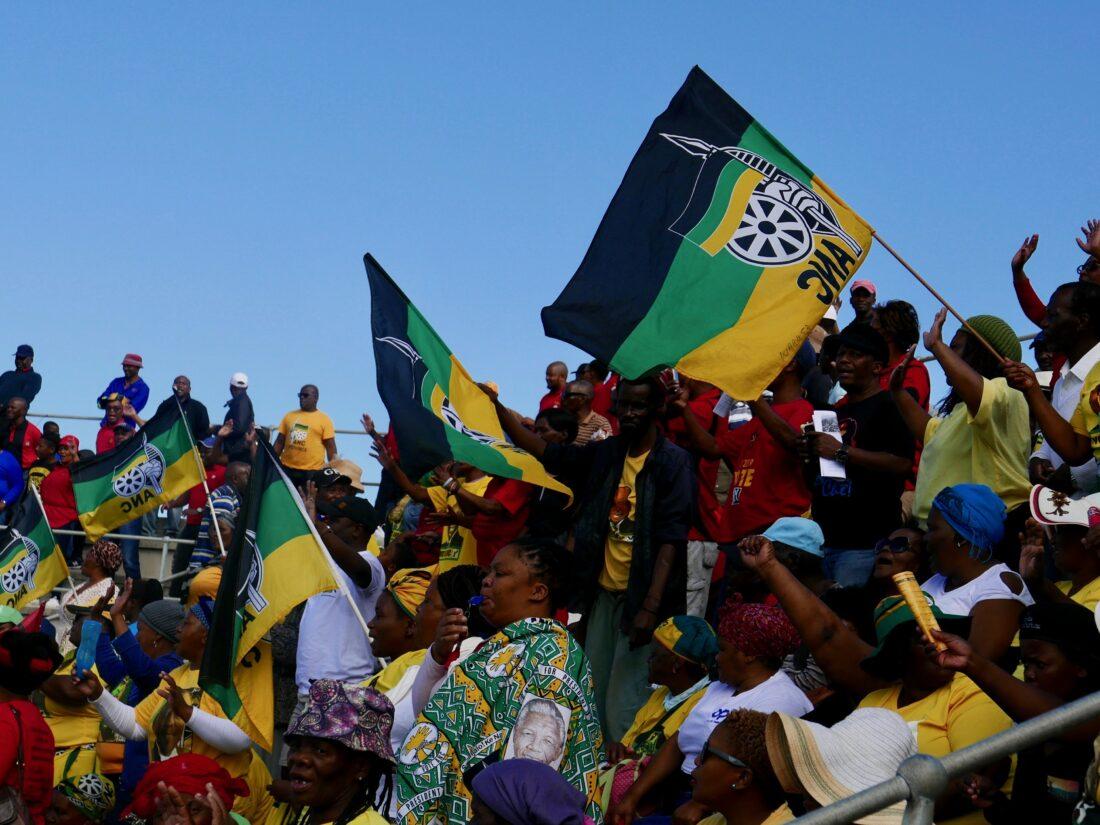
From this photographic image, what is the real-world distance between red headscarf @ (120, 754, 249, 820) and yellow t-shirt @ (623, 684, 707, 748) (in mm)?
1909

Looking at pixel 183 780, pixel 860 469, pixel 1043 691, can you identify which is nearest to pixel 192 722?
pixel 183 780

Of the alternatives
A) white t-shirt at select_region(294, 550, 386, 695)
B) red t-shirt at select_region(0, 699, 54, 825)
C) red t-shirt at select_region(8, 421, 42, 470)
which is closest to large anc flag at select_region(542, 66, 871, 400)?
white t-shirt at select_region(294, 550, 386, 695)

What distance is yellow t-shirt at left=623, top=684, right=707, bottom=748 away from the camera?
6965 millimetres

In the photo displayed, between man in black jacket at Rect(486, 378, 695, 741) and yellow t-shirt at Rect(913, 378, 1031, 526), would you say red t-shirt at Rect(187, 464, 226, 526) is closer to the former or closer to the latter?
man in black jacket at Rect(486, 378, 695, 741)

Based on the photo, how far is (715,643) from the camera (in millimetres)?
7219

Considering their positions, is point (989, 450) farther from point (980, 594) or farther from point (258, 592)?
point (258, 592)

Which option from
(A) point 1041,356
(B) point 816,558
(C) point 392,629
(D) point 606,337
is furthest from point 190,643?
(A) point 1041,356

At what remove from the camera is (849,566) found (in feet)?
26.1

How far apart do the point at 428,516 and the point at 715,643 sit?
295 centimetres

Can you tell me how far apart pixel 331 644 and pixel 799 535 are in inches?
98.6

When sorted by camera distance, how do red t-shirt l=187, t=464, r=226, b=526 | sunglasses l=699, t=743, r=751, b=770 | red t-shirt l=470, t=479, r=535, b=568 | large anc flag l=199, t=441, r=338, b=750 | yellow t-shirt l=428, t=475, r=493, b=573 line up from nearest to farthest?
sunglasses l=699, t=743, r=751, b=770, large anc flag l=199, t=441, r=338, b=750, red t-shirt l=470, t=479, r=535, b=568, yellow t-shirt l=428, t=475, r=493, b=573, red t-shirt l=187, t=464, r=226, b=526

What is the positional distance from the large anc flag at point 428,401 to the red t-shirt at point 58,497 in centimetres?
806

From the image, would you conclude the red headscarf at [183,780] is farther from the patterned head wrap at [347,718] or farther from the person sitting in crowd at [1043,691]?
the person sitting in crowd at [1043,691]

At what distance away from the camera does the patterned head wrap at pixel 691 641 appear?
7.16 metres
